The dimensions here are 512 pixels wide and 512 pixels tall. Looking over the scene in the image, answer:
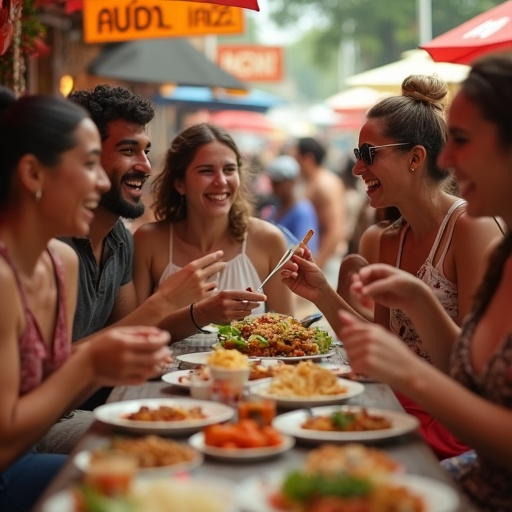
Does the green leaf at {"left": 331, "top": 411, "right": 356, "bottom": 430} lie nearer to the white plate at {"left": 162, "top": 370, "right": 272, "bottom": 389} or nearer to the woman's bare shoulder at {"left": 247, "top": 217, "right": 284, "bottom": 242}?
the white plate at {"left": 162, "top": 370, "right": 272, "bottom": 389}

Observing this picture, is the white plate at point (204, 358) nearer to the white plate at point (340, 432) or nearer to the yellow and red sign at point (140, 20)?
the white plate at point (340, 432)

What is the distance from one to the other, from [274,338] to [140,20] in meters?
3.93

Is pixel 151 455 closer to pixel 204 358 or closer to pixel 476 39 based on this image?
pixel 204 358

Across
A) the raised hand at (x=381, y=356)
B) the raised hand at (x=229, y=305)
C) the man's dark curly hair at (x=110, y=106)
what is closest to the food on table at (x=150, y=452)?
the raised hand at (x=381, y=356)

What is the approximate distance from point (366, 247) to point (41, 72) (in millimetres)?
7880

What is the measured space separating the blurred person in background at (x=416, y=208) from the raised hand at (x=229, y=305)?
303 millimetres

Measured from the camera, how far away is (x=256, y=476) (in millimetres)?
2648

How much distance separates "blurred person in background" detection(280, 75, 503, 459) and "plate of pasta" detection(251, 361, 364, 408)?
1.09m

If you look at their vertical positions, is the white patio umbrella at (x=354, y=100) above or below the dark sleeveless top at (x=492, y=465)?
above

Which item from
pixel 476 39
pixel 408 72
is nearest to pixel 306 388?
pixel 476 39

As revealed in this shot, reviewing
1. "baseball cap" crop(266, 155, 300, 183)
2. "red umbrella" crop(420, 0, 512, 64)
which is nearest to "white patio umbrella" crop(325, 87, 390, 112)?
"baseball cap" crop(266, 155, 300, 183)

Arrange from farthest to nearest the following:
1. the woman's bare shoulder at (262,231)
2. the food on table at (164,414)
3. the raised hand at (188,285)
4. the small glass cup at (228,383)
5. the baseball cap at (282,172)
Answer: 1. the baseball cap at (282,172)
2. the woman's bare shoulder at (262,231)
3. the raised hand at (188,285)
4. the small glass cup at (228,383)
5. the food on table at (164,414)

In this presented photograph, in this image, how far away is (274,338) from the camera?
174 inches

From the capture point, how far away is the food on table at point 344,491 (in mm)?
2221
